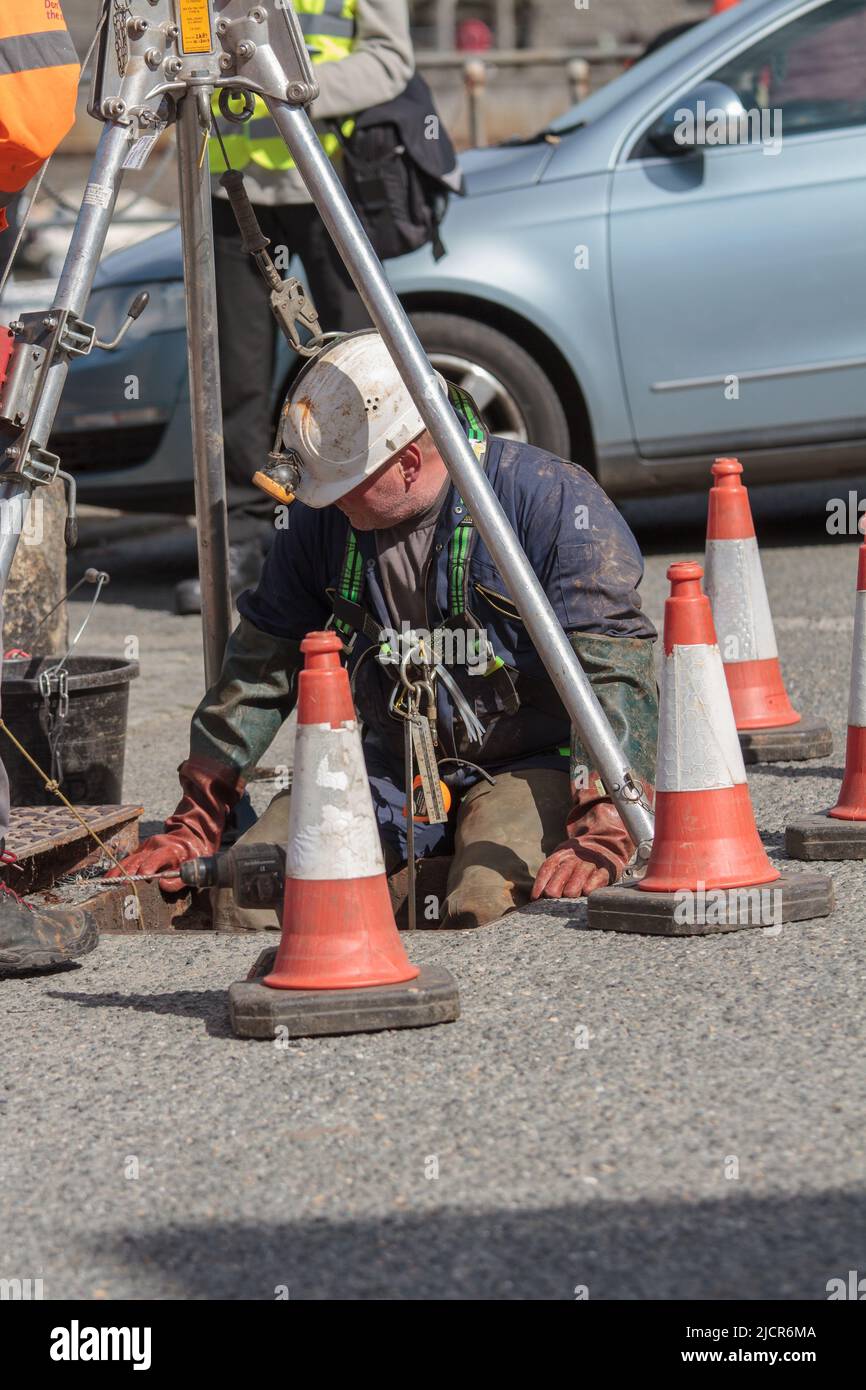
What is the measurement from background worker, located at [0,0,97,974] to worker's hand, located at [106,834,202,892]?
0.62m

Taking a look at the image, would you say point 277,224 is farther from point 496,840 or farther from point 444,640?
point 496,840

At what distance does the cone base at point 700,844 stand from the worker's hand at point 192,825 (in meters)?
1.08

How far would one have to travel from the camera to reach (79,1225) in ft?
8.29

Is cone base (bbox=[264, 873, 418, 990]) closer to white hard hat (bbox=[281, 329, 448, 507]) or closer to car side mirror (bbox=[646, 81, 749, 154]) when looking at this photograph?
white hard hat (bbox=[281, 329, 448, 507])

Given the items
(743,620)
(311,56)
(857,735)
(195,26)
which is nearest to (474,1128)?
(857,735)

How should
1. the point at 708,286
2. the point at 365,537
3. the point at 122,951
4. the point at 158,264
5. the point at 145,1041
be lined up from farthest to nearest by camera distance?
the point at 158,264 < the point at 708,286 < the point at 365,537 < the point at 122,951 < the point at 145,1041

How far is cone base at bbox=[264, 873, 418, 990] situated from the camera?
3.12m

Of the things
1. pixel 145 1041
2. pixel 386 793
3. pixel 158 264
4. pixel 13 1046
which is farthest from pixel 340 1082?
pixel 158 264

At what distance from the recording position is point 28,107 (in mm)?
3293

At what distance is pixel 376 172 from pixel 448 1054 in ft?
13.6

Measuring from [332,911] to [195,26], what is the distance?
1.61 meters
